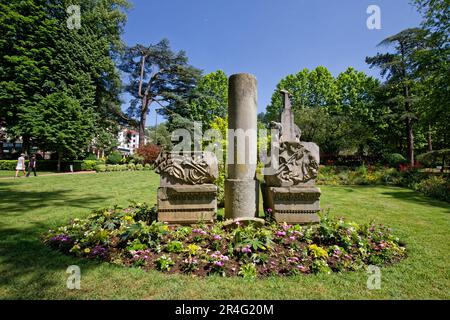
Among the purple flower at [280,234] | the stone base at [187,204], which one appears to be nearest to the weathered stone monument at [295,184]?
the purple flower at [280,234]

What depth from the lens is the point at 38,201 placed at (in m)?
7.83

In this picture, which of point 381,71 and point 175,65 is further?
point 175,65

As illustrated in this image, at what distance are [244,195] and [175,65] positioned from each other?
28646mm

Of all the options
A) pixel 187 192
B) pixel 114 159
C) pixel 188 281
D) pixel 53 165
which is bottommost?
pixel 188 281

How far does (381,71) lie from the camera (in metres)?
22.9

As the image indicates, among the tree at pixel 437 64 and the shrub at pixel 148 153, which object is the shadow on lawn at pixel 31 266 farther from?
the shrub at pixel 148 153

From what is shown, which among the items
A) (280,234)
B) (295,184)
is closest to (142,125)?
(295,184)

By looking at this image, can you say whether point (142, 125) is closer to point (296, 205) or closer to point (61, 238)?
point (61, 238)

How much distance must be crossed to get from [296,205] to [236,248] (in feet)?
6.60

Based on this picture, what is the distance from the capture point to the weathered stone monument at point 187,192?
192 inches

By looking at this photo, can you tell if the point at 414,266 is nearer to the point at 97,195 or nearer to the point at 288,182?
the point at 288,182

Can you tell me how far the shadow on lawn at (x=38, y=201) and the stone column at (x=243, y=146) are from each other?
5.33m
